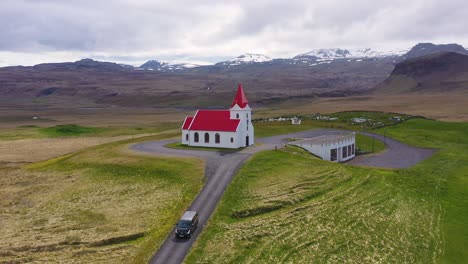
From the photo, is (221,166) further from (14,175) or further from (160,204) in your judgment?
(14,175)

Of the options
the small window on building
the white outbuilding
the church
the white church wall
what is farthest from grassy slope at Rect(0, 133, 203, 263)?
the small window on building

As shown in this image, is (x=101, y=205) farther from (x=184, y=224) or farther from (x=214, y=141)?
(x=214, y=141)

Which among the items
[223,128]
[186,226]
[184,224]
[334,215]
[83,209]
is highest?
[223,128]

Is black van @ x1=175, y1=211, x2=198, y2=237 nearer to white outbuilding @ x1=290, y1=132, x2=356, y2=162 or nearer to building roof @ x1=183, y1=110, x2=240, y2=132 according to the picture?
building roof @ x1=183, y1=110, x2=240, y2=132

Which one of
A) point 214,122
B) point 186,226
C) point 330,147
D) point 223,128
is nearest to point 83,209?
point 186,226

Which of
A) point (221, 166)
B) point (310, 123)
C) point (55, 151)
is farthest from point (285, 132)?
point (55, 151)

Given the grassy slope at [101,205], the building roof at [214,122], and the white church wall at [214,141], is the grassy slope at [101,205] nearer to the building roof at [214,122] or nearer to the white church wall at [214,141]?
the white church wall at [214,141]
